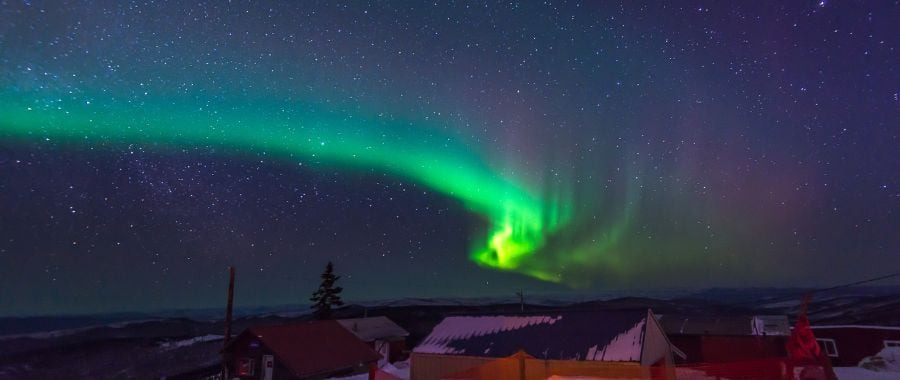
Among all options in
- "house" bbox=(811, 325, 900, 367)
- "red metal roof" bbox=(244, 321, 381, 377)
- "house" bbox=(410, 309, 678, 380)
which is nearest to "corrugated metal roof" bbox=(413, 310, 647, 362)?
"house" bbox=(410, 309, 678, 380)

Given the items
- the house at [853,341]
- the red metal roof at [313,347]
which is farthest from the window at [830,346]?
the red metal roof at [313,347]

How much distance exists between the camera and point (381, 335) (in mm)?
47469

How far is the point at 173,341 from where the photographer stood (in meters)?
101

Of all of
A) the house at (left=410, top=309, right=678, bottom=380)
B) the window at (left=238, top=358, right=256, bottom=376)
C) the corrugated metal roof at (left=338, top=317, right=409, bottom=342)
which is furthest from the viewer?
the corrugated metal roof at (left=338, top=317, right=409, bottom=342)

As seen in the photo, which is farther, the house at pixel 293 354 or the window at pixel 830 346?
the window at pixel 830 346

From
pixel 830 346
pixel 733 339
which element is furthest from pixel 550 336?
pixel 830 346

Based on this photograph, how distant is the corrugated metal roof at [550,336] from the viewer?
70.7ft

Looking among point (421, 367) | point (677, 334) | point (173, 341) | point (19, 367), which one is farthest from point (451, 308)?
point (421, 367)

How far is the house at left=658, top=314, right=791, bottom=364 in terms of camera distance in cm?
3372

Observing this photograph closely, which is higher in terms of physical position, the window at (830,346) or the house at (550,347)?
the house at (550,347)

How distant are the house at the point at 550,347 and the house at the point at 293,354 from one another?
30.1ft

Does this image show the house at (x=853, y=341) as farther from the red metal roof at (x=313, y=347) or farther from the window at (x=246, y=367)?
the window at (x=246, y=367)

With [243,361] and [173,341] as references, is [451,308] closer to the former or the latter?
[173,341]

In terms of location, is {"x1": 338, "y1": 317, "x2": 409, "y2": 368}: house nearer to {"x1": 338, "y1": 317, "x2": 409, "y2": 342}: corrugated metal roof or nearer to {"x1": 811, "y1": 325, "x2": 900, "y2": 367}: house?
{"x1": 338, "y1": 317, "x2": 409, "y2": 342}: corrugated metal roof
